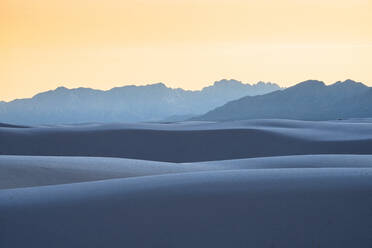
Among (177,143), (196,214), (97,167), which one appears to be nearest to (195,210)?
(196,214)

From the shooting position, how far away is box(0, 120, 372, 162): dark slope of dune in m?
39.7

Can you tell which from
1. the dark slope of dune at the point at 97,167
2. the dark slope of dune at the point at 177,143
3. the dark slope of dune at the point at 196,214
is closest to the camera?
the dark slope of dune at the point at 196,214

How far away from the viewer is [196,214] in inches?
393

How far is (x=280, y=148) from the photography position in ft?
133

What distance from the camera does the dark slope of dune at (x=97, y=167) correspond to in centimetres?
1519

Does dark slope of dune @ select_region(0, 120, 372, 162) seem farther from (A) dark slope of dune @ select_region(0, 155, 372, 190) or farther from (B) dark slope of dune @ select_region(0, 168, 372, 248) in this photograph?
(B) dark slope of dune @ select_region(0, 168, 372, 248)

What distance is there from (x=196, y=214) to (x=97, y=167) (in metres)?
7.92

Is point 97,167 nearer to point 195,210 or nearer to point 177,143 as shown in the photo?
point 195,210

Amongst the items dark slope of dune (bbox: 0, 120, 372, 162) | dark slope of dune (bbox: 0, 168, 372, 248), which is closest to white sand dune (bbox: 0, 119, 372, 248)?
dark slope of dune (bbox: 0, 168, 372, 248)

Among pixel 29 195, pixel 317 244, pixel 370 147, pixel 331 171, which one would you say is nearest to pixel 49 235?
pixel 29 195

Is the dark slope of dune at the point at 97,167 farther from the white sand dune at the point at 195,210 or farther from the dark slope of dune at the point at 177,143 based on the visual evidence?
the dark slope of dune at the point at 177,143

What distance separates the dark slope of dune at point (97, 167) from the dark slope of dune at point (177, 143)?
19.2 meters

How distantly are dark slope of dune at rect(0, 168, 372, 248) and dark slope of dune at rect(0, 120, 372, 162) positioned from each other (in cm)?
2798

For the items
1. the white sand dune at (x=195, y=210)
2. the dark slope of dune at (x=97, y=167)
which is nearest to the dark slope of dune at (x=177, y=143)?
the dark slope of dune at (x=97, y=167)
